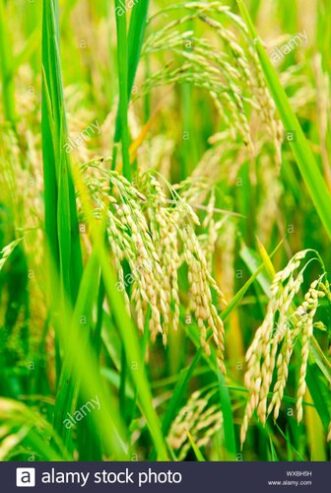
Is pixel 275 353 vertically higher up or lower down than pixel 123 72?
lower down

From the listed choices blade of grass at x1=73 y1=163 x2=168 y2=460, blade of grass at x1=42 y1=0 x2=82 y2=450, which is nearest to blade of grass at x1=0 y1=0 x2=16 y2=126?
blade of grass at x1=42 y1=0 x2=82 y2=450

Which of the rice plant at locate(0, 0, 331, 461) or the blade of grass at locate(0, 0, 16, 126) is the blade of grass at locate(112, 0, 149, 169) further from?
the blade of grass at locate(0, 0, 16, 126)

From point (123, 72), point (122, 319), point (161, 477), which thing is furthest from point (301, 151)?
point (161, 477)

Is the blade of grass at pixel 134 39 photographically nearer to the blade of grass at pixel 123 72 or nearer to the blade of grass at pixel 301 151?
the blade of grass at pixel 123 72

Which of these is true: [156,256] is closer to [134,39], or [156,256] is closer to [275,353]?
[275,353]

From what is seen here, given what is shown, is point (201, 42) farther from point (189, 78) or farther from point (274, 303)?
point (274, 303)

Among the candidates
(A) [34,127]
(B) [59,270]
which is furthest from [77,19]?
(B) [59,270]
